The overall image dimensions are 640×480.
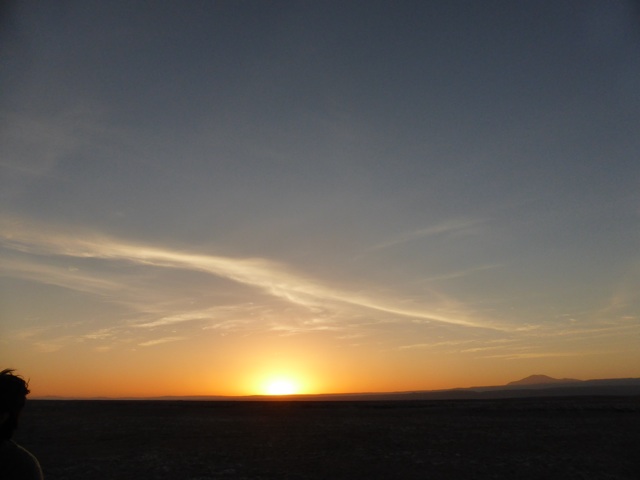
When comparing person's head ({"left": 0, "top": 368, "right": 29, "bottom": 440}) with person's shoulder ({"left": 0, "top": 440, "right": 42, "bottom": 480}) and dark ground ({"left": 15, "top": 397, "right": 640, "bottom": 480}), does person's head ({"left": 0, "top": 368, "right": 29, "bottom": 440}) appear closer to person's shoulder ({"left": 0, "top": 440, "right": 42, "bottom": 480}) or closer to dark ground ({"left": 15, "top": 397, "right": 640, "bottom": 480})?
person's shoulder ({"left": 0, "top": 440, "right": 42, "bottom": 480})

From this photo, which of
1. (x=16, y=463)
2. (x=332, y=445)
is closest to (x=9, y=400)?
(x=16, y=463)

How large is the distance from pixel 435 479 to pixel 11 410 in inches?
836

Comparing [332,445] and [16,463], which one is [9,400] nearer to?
[16,463]

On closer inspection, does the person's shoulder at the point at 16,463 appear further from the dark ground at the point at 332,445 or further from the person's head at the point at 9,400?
the dark ground at the point at 332,445

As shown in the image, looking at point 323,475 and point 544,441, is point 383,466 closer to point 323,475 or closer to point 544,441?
point 323,475

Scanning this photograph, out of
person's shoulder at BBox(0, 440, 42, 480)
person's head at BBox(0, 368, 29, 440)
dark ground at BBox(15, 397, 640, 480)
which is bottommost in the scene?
dark ground at BBox(15, 397, 640, 480)

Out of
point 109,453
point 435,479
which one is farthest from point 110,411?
point 435,479

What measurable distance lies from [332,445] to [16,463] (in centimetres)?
2644

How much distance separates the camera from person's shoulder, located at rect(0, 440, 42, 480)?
3.52 metres

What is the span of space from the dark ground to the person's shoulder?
1955 centimetres

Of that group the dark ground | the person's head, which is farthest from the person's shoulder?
the dark ground

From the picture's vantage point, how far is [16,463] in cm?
355

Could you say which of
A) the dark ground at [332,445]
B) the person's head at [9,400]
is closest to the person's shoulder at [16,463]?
the person's head at [9,400]

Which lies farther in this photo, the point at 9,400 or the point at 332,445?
the point at 332,445
